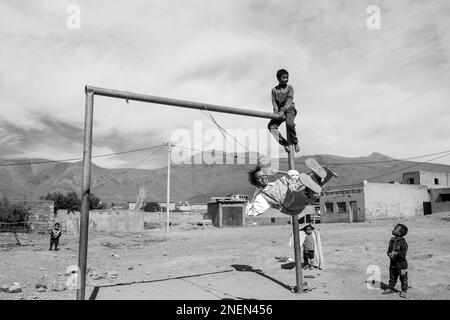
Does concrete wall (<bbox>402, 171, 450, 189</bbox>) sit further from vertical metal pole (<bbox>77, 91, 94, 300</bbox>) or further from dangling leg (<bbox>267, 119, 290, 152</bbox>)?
vertical metal pole (<bbox>77, 91, 94, 300</bbox>)

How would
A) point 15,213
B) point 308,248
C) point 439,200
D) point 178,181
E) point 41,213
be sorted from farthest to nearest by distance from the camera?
point 178,181
point 439,200
point 41,213
point 15,213
point 308,248

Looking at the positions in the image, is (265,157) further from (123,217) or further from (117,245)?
(123,217)

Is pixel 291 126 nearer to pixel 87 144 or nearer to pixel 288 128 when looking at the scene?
pixel 288 128

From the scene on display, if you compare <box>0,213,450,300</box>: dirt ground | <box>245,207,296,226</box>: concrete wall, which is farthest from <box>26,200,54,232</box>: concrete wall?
<box>245,207,296,226</box>: concrete wall

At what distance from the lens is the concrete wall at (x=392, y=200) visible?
1555 inches

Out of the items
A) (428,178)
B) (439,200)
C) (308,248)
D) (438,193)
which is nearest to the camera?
(308,248)

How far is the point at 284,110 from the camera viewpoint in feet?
27.4

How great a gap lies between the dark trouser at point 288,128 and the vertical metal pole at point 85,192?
3766mm

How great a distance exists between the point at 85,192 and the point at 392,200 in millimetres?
40136

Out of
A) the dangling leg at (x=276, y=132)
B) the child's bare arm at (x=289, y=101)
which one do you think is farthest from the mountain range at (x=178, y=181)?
the child's bare arm at (x=289, y=101)

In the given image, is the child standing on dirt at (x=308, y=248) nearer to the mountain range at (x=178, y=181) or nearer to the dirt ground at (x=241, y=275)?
the dirt ground at (x=241, y=275)

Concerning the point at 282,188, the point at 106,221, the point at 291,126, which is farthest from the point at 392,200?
the point at 282,188
